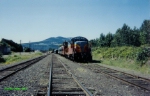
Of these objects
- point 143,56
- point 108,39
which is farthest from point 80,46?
point 108,39

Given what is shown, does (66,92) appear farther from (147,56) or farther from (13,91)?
(147,56)

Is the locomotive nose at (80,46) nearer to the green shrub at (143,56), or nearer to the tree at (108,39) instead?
the green shrub at (143,56)

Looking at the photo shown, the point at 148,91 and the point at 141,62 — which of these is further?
the point at 141,62

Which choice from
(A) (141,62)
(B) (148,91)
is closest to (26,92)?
(B) (148,91)

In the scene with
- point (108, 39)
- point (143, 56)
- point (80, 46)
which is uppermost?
point (108, 39)

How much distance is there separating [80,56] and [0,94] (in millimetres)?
23015

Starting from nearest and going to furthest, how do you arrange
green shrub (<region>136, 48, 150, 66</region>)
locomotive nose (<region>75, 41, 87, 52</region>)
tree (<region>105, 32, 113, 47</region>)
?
A: green shrub (<region>136, 48, 150, 66</region>)
locomotive nose (<region>75, 41, 87, 52</region>)
tree (<region>105, 32, 113, 47</region>)

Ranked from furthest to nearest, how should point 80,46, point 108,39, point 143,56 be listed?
point 108,39
point 80,46
point 143,56

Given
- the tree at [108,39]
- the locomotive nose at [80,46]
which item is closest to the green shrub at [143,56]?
the locomotive nose at [80,46]

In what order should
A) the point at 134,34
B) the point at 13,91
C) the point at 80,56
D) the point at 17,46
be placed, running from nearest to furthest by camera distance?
1. the point at 13,91
2. the point at 80,56
3. the point at 17,46
4. the point at 134,34

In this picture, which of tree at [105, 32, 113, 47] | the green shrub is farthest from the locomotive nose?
tree at [105, 32, 113, 47]

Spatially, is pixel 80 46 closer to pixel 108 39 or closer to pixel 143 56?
pixel 143 56

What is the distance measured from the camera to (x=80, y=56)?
3130 cm

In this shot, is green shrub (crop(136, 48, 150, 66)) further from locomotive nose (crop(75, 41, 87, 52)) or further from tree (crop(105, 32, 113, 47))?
tree (crop(105, 32, 113, 47))
